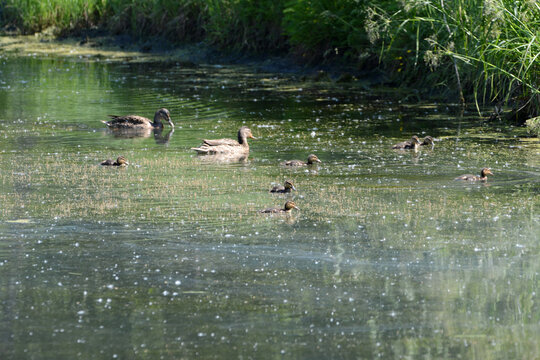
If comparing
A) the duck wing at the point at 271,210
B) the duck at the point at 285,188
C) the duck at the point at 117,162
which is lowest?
the duck at the point at 117,162

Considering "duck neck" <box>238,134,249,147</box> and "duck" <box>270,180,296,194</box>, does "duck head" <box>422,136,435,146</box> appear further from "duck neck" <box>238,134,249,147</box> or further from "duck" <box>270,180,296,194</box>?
"duck" <box>270,180,296,194</box>

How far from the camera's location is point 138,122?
15750mm

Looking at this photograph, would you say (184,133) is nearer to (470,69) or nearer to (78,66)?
(470,69)

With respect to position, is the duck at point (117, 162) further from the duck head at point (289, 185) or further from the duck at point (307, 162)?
the duck head at point (289, 185)

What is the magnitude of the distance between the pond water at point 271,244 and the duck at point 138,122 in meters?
0.24

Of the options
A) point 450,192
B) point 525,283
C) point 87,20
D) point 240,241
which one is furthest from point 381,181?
point 87,20

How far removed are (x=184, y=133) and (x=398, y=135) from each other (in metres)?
3.48

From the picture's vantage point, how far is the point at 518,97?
1448 cm

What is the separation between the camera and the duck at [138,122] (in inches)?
612

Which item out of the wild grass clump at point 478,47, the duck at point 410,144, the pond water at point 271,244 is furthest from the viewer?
the duck at point 410,144

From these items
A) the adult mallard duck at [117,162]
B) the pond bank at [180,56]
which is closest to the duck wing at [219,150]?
the adult mallard duck at [117,162]

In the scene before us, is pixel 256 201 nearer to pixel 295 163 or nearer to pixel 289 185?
pixel 289 185

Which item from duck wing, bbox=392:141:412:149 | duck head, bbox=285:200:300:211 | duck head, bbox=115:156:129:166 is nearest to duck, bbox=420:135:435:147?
duck wing, bbox=392:141:412:149

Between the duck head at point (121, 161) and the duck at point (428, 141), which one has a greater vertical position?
the duck at point (428, 141)
